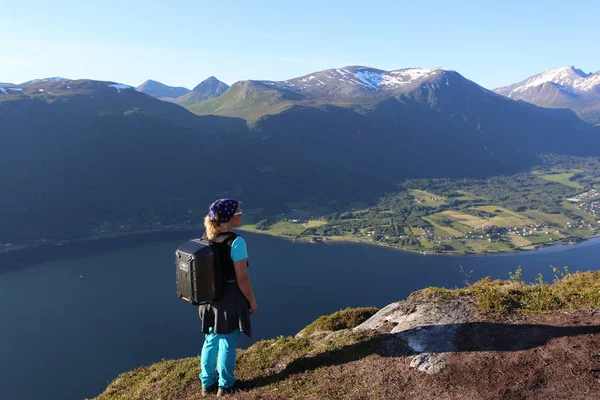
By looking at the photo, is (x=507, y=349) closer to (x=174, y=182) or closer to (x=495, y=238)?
(x=495, y=238)

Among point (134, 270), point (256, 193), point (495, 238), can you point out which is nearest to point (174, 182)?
point (256, 193)

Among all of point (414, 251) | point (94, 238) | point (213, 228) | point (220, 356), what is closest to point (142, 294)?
point (94, 238)

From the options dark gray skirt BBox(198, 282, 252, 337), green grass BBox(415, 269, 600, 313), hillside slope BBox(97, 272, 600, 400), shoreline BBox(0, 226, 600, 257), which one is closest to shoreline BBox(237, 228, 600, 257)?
shoreline BBox(0, 226, 600, 257)

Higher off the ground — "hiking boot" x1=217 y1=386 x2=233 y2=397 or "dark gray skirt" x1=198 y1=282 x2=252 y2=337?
"dark gray skirt" x1=198 y1=282 x2=252 y2=337

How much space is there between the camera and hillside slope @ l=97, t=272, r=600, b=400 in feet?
17.3

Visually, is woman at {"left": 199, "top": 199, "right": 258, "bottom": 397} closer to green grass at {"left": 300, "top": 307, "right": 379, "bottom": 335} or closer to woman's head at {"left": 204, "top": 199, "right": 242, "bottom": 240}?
woman's head at {"left": 204, "top": 199, "right": 242, "bottom": 240}

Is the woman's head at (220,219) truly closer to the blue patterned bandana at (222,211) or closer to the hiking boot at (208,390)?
the blue patterned bandana at (222,211)

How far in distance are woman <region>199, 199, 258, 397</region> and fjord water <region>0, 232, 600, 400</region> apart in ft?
164

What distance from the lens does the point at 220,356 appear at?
600 centimetres

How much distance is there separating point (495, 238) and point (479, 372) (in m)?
123

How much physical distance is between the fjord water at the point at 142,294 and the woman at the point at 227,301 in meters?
50.1

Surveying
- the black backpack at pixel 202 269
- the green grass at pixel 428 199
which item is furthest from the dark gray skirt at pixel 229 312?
the green grass at pixel 428 199

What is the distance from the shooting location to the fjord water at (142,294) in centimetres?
5441

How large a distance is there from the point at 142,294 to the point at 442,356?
81618 mm
